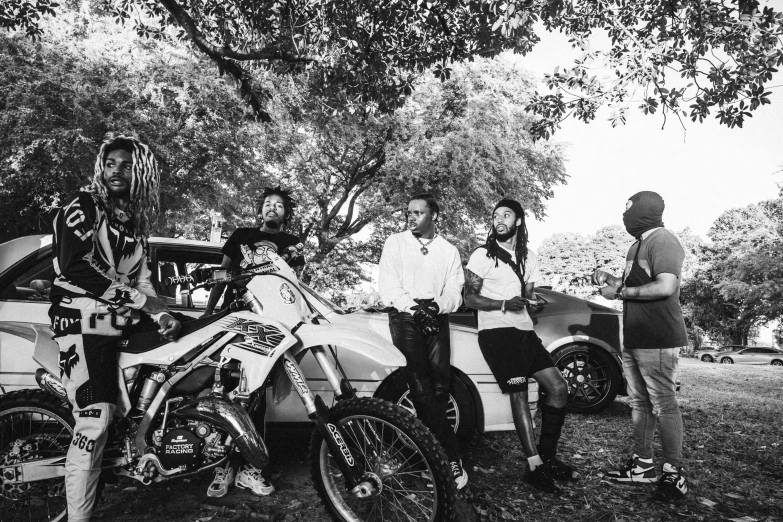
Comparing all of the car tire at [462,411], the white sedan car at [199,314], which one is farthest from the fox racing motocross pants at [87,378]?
the car tire at [462,411]

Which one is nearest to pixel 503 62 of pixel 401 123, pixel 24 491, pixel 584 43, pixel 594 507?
pixel 401 123

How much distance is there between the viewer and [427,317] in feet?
10.5

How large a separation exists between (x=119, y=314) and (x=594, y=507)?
300cm

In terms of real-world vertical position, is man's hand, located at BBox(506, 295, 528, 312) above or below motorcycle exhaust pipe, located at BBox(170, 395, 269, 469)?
above

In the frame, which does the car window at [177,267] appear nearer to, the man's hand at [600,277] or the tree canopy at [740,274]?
the man's hand at [600,277]

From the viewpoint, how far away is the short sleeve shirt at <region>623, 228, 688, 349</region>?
3371mm

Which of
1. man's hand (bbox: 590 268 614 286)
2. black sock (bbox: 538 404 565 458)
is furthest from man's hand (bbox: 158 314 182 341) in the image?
man's hand (bbox: 590 268 614 286)

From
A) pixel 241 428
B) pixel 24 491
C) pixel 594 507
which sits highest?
pixel 241 428

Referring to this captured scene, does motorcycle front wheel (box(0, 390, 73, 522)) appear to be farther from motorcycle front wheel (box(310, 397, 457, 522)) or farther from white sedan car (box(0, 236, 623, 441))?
motorcycle front wheel (box(310, 397, 457, 522))

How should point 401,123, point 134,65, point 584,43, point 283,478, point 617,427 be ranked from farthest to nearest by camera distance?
point 401,123, point 134,65, point 584,43, point 617,427, point 283,478

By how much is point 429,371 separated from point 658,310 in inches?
63.1

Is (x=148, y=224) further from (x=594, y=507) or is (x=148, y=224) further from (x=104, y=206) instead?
(x=594, y=507)

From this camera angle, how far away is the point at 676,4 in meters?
6.46

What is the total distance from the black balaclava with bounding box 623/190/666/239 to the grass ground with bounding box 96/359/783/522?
183 centimetres
